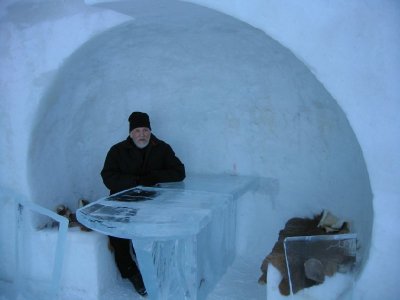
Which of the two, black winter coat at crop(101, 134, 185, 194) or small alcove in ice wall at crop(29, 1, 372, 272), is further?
black winter coat at crop(101, 134, 185, 194)

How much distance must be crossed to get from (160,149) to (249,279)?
1250 mm

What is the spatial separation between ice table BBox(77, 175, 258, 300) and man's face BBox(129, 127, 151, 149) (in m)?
0.37

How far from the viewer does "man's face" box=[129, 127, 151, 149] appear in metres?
2.95

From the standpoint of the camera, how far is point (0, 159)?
291cm

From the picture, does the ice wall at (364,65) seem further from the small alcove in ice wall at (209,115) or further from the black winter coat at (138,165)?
the black winter coat at (138,165)

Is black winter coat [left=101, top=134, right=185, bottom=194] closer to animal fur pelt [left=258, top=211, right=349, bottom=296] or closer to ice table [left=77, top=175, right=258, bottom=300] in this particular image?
ice table [left=77, top=175, right=258, bottom=300]

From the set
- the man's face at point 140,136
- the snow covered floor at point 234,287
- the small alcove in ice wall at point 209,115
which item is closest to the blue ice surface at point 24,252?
the small alcove in ice wall at point 209,115

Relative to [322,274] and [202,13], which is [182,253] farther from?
[202,13]

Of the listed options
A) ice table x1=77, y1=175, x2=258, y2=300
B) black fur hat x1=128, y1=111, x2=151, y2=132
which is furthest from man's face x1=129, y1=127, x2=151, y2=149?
ice table x1=77, y1=175, x2=258, y2=300

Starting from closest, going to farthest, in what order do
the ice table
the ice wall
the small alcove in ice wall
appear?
the ice wall, the ice table, the small alcove in ice wall

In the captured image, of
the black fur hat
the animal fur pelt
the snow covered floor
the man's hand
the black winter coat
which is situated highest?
the black fur hat

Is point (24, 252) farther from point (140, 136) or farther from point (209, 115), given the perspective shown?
point (209, 115)

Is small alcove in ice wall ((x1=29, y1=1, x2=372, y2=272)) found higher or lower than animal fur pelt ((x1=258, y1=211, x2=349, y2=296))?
higher

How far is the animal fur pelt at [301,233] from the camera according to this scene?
2178 millimetres
